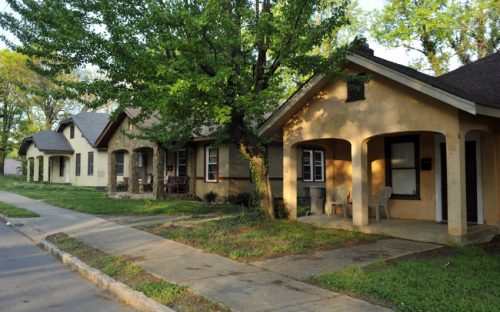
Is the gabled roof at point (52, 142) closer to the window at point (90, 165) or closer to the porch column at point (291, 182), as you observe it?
the window at point (90, 165)

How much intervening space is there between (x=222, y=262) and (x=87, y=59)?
5595 mm

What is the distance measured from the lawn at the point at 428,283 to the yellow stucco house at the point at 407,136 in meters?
2.00

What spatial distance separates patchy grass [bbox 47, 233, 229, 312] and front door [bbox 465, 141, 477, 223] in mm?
8247

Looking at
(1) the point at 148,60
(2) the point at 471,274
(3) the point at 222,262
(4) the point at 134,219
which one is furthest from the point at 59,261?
(2) the point at 471,274

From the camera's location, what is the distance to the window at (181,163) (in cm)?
2322

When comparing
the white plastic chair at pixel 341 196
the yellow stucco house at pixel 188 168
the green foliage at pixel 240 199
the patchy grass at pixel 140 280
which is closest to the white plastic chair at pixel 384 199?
the white plastic chair at pixel 341 196

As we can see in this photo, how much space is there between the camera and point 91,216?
579 inches

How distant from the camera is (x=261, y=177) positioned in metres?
12.5

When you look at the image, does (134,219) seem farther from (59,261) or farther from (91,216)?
(59,261)

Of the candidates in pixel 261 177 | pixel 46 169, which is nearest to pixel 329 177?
pixel 261 177

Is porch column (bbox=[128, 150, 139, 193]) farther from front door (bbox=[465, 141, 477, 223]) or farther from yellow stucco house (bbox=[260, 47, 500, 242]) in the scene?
front door (bbox=[465, 141, 477, 223])

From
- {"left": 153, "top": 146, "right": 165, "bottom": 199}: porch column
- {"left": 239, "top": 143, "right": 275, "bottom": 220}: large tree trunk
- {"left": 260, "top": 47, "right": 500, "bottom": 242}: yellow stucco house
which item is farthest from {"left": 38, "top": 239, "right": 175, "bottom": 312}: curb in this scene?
{"left": 153, "top": 146, "right": 165, "bottom": 199}: porch column

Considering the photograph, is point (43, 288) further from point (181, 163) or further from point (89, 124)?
point (89, 124)

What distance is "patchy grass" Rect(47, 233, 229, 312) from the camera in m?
5.32
